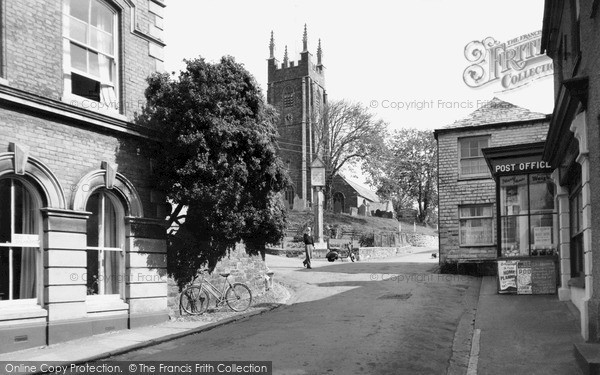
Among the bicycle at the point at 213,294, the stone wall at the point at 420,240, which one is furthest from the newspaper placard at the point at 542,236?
the stone wall at the point at 420,240

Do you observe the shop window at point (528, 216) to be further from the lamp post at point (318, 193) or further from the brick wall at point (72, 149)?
the lamp post at point (318, 193)

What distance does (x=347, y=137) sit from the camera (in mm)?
62969

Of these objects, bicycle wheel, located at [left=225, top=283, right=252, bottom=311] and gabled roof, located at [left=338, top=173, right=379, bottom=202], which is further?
gabled roof, located at [left=338, top=173, right=379, bottom=202]

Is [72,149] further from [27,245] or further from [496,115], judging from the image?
[496,115]

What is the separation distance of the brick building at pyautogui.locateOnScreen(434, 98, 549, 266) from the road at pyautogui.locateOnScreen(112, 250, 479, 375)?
15.8 ft

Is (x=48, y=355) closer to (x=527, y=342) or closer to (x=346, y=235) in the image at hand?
(x=527, y=342)

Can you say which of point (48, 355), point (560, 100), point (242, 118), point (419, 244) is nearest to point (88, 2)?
point (242, 118)

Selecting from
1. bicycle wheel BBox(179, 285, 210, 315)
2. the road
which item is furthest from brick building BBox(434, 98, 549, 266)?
bicycle wheel BBox(179, 285, 210, 315)

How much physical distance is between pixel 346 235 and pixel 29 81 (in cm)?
4149

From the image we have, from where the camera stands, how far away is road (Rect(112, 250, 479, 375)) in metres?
8.68

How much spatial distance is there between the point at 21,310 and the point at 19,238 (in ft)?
4.18

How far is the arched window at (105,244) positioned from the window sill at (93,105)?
1.65m

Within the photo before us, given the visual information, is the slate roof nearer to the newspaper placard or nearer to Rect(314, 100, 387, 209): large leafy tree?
the newspaper placard

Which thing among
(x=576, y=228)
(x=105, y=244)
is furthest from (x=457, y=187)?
(x=105, y=244)
